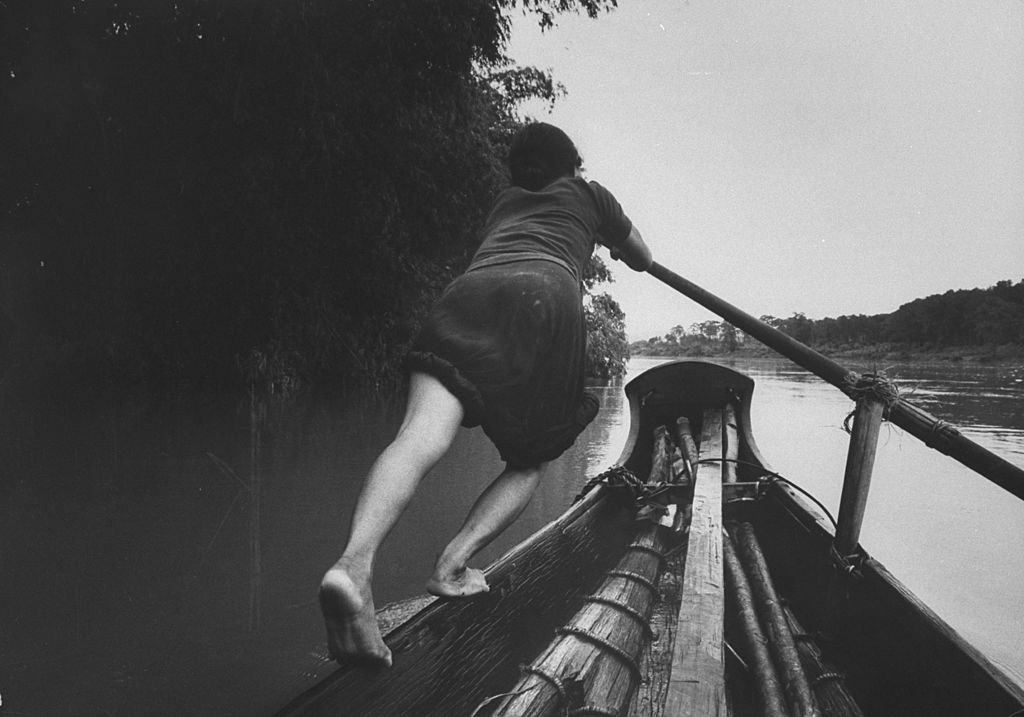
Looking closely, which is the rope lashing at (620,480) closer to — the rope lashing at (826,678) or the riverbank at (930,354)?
the rope lashing at (826,678)

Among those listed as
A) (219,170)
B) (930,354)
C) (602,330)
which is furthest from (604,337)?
(930,354)

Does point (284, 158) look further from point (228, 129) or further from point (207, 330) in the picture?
point (207, 330)

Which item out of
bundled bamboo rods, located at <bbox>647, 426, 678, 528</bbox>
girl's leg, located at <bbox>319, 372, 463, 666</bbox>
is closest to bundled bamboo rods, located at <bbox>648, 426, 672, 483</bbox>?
bundled bamboo rods, located at <bbox>647, 426, 678, 528</bbox>

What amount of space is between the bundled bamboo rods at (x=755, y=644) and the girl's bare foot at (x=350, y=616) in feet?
2.41

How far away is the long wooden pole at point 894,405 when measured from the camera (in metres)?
1.47

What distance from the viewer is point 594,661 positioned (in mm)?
1277

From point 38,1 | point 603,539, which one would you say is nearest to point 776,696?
point 603,539

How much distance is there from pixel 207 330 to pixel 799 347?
5.05 meters

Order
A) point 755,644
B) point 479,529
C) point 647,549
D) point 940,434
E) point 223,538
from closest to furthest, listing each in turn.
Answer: point 479,529, point 755,644, point 940,434, point 647,549, point 223,538

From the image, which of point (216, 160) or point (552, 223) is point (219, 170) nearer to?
point (216, 160)

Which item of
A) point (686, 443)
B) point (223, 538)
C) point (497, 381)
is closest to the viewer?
point (497, 381)

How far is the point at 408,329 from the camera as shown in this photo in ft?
32.5

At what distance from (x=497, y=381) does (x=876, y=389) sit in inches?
47.5

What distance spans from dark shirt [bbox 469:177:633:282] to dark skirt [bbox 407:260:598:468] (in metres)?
0.07
